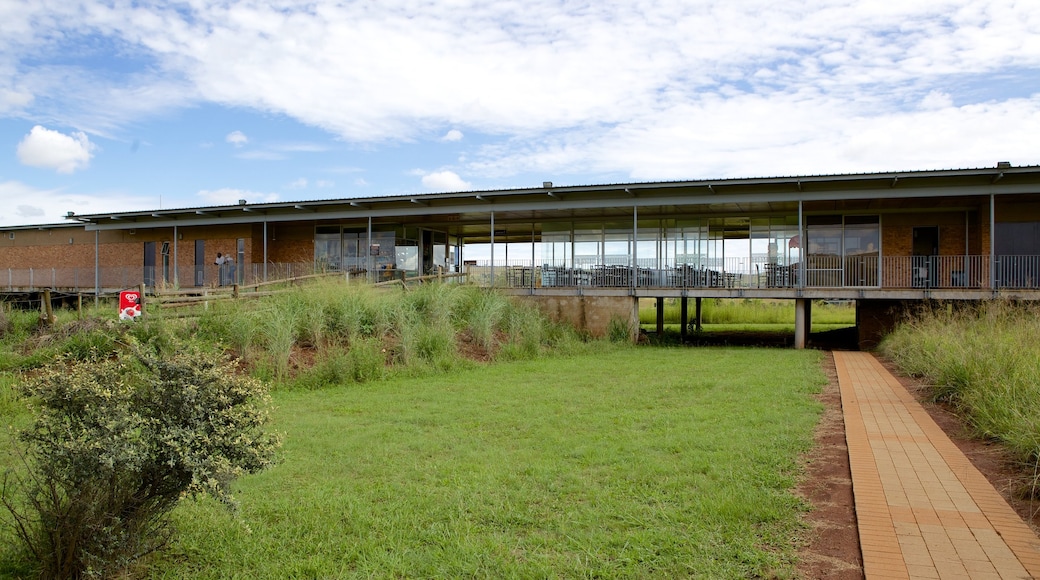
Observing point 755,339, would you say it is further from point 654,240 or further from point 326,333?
point 326,333

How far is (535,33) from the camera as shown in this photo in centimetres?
1384

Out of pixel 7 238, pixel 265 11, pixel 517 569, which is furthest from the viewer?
pixel 7 238

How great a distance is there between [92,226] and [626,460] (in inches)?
1110

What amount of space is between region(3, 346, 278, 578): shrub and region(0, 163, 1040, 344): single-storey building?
15.4 m

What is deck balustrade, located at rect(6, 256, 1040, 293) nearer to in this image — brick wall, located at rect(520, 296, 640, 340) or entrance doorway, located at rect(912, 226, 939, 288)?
entrance doorway, located at rect(912, 226, 939, 288)

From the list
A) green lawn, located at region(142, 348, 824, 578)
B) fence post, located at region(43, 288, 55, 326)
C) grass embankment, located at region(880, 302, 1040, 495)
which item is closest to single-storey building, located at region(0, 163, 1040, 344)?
grass embankment, located at region(880, 302, 1040, 495)

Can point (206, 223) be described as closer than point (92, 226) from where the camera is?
Yes

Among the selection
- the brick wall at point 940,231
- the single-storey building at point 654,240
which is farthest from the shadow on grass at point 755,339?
the brick wall at point 940,231

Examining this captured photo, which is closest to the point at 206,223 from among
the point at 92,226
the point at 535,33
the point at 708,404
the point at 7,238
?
the point at 92,226

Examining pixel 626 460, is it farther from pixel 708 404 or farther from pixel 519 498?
pixel 708 404

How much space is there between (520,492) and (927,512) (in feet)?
9.04

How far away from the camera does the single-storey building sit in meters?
17.7

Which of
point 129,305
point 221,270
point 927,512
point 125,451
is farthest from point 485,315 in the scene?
point 221,270

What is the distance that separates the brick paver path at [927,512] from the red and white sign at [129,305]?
11.1 meters
